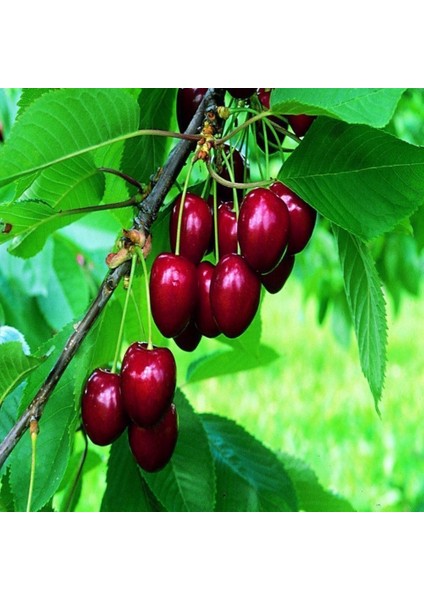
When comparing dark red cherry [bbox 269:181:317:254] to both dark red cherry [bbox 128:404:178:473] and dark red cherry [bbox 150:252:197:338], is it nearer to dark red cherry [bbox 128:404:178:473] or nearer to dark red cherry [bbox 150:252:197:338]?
dark red cherry [bbox 150:252:197:338]

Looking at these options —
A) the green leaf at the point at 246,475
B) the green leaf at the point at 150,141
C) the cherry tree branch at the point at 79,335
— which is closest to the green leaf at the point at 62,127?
the cherry tree branch at the point at 79,335

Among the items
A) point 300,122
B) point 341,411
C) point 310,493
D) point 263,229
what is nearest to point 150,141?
point 300,122

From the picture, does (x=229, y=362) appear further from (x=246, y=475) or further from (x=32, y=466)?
(x=32, y=466)

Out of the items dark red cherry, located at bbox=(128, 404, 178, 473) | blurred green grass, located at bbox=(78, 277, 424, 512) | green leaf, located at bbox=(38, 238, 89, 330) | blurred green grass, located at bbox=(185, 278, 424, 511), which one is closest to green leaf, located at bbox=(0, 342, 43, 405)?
dark red cherry, located at bbox=(128, 404, 178, 473)

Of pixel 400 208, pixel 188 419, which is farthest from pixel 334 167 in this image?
pixel 188 419
